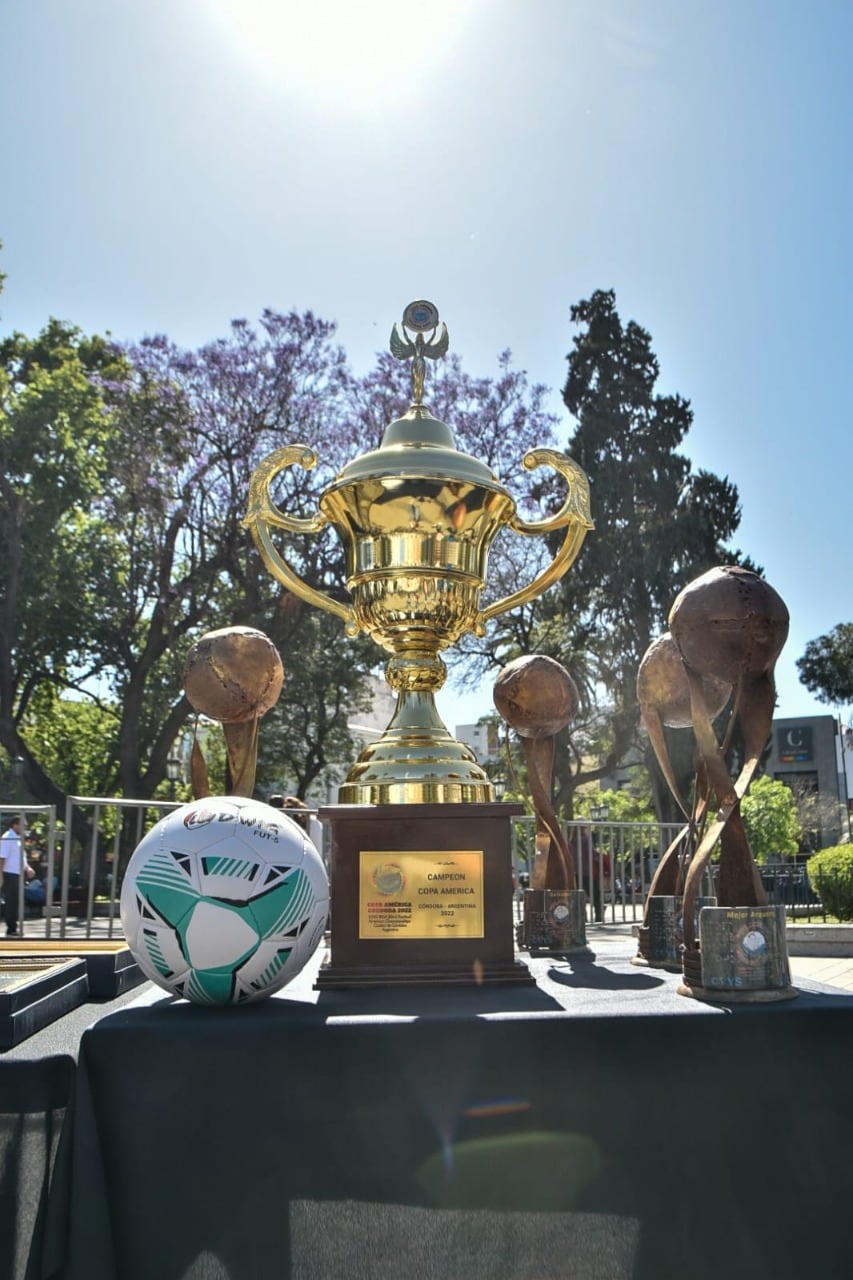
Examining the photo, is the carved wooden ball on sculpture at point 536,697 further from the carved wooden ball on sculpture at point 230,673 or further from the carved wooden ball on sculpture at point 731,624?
the carved wooden ball on sculpture at point 731,624

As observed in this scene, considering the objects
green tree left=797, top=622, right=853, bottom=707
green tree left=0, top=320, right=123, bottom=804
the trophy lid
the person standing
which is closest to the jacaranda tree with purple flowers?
green tree left=0, top=320, right=123, bottom=804

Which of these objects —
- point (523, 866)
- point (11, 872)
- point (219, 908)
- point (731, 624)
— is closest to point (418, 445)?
point (731, 624)

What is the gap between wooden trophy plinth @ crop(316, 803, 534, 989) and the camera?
9.12 feet

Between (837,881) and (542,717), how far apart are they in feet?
32.0

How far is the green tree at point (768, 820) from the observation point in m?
25.5

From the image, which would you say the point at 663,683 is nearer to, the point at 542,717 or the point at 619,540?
the point at 542,717

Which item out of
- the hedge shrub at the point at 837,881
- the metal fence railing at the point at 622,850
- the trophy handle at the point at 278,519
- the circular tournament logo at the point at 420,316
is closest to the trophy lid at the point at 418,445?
the circular tournament logo at the point at 420,316

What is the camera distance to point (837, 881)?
11.9 m

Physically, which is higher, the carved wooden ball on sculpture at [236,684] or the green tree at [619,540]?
the green tree at [619,540]

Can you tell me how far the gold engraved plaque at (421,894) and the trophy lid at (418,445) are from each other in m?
1.28

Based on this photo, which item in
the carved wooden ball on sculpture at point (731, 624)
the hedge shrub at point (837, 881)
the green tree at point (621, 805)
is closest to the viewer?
the carved wooden ball on sculpture at point (731, 624)

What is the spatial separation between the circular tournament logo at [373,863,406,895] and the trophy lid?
1309mm

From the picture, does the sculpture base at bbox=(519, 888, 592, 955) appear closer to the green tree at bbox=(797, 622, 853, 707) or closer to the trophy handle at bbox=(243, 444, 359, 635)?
the trophy handle at bbox=(243, 444, 359, 635)

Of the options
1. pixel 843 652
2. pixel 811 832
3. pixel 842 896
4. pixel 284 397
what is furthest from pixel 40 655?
pixel 843 652
